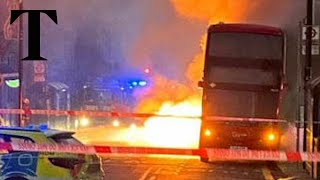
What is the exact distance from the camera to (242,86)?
18156 millimetres

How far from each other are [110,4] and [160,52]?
11737 mm

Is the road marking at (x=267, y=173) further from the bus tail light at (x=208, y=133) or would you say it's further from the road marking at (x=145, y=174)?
the road marking at (x=145, y=174)

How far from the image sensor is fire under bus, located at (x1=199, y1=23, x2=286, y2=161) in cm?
1814

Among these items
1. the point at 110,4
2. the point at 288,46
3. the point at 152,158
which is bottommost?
the point at 152,158

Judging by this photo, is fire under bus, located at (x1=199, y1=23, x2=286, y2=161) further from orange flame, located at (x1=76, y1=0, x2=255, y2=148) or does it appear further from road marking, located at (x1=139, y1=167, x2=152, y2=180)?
orange flame, located at (x1=76, y1=0, x2=255, y2=148)

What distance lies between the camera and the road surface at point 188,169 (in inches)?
608

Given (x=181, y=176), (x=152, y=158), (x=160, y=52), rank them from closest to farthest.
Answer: (x=181, y=176)
(x=152, y=158)
(x=160, y=52)

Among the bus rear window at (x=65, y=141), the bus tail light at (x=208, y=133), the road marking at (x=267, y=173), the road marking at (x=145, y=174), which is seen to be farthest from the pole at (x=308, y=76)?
the bus rear window at (x=65, y=141)

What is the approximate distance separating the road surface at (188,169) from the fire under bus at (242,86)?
0.71 m

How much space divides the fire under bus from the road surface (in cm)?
71

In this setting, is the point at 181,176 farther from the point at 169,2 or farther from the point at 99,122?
the point at 99,122

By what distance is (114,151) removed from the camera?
9.42 metres

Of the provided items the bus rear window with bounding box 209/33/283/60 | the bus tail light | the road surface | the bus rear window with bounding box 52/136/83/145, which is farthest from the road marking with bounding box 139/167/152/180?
the bus rear window with bounding box 52/136/83/145

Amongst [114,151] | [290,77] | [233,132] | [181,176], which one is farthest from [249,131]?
[114,151]
